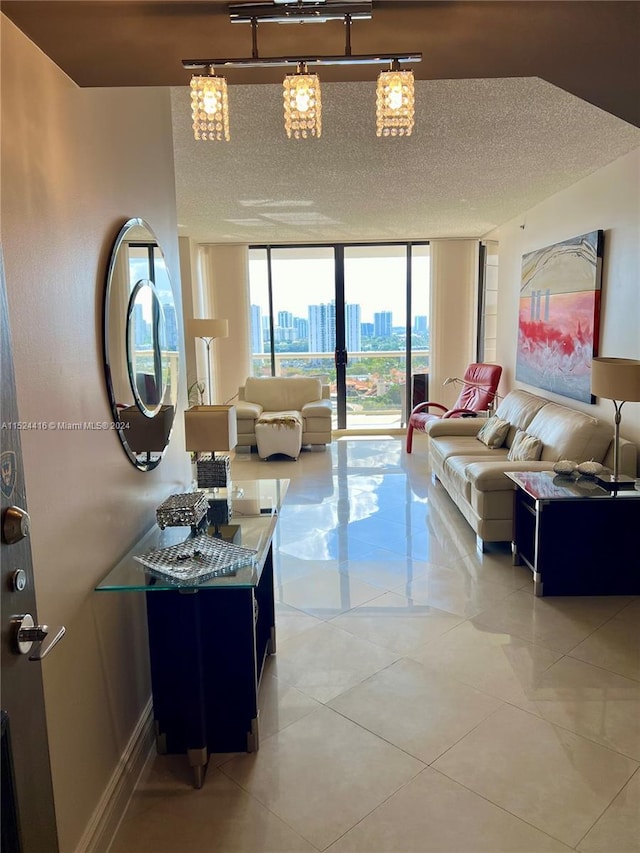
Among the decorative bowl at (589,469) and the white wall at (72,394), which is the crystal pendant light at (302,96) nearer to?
the white wall at (72,394)

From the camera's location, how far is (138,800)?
2.00 m

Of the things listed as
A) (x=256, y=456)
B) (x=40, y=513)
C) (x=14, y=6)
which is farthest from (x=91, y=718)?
(x=256, y=456)

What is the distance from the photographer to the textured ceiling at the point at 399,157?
120 inches

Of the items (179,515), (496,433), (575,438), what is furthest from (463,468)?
(179,515)

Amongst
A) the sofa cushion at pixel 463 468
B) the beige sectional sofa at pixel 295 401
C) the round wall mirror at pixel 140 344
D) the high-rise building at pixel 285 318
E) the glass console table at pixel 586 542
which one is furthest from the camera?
the high-rise building at pixel 285 318

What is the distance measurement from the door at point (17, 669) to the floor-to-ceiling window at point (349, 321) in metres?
7.15

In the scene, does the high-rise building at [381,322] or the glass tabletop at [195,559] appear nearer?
the glass tabletop at [195,559]

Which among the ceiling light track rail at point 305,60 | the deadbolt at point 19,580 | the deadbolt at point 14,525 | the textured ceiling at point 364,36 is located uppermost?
the textured ceiling at point 364,36

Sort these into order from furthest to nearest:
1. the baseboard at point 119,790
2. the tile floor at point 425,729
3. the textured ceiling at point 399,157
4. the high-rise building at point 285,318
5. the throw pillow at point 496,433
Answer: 1. the high-rise building at point 285,318
2. the throw pillow at point 496,433
3. the textured ceiling at point 399,157
4. the tile floor at point 425,729
5. the baseboard at point 119,790

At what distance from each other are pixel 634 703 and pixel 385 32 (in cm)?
252

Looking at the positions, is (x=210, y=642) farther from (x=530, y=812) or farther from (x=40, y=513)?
(x=530, y=812)

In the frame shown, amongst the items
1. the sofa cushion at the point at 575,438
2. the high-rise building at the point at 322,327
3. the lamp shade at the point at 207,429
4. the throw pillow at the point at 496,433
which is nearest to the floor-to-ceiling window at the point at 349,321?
the high-rise building at the point at 322,327

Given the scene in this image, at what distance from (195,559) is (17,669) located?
859 millimetres

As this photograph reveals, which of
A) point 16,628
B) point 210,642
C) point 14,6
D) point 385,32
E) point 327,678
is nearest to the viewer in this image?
point 16,628
